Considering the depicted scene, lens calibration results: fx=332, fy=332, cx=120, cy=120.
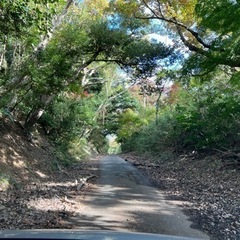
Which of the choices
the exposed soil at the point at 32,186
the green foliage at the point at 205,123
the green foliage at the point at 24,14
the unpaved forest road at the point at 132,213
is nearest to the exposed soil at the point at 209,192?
the unpaved forest road at the point at 132,213

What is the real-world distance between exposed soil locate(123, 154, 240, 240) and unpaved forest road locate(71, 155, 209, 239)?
44 centimetres

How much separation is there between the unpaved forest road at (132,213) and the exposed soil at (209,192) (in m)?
0.44

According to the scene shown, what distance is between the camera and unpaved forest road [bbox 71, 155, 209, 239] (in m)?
7.35

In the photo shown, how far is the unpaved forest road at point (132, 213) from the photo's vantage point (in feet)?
24.1

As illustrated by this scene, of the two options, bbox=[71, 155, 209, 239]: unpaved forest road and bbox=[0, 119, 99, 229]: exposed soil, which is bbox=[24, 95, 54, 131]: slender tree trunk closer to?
bbox=[0, 119, 99, 229]: exposed soil

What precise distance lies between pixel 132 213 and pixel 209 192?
394 centimetres

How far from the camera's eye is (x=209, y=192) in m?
11.5

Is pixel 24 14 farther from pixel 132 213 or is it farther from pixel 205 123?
pixel 205 123

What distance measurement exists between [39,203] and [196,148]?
47.4ft

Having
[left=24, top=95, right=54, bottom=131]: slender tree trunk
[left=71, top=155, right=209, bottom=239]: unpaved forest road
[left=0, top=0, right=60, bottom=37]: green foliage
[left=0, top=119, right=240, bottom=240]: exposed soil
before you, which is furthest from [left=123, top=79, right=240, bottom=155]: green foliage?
[left=0, top=0, right=60, bottom=37]: green foliage

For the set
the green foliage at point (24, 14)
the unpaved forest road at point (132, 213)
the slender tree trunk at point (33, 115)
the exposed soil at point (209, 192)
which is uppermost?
the green foliage at point (24, 14)

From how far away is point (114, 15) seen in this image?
53.0 ft

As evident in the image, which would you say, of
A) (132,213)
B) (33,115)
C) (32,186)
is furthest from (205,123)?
(132,213)

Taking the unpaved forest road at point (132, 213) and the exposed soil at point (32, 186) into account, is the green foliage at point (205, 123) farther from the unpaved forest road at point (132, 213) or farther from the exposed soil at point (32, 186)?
the exposed soil at point (32, 186)
